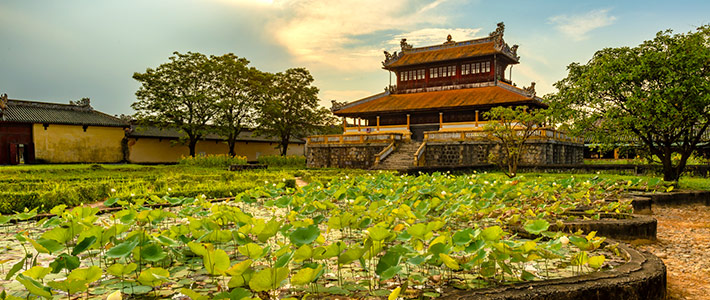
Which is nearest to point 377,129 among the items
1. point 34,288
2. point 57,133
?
point 57,133

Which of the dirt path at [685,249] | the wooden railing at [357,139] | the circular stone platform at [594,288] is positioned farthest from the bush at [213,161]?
the circular stone platform at [594,288]

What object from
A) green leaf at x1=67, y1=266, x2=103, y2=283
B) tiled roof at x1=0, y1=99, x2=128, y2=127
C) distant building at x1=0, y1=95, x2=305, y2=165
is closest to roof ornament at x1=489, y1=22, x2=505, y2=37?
distant building at x1=0, y1=95, x2=305, y2=165

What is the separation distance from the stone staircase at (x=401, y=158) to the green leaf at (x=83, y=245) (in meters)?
18.2

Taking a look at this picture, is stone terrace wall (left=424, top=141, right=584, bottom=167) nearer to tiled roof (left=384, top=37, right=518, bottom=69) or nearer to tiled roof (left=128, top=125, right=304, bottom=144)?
tiled roof (left=384, top=37, right=518, bottom=69)

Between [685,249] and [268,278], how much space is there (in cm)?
561

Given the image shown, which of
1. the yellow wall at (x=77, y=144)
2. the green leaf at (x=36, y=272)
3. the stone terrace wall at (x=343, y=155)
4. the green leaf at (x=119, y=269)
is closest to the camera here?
the green leaf at (x=36, y=272)

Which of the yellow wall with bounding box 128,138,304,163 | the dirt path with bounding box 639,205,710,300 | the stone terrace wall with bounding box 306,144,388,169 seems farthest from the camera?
the yellow wall with bounding box 128,138,304,163

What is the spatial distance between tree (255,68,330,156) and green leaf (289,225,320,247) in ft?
97.3

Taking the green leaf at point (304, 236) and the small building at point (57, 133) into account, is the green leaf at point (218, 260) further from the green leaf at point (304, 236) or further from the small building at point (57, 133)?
the small building at point (57, 133)

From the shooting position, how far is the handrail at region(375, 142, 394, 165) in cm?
2255

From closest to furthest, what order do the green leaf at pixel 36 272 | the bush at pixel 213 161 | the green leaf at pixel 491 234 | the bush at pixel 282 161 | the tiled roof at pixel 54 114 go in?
the green leaf at pixel 36 272 → the green leaf at pixel 491 234 → the bush at pixel 213 161 → the tiled roof at pixel 54 114 → the bush at pixel 282 161

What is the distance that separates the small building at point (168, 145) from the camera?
105 ft

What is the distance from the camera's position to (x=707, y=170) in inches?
640

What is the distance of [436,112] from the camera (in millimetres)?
28047
